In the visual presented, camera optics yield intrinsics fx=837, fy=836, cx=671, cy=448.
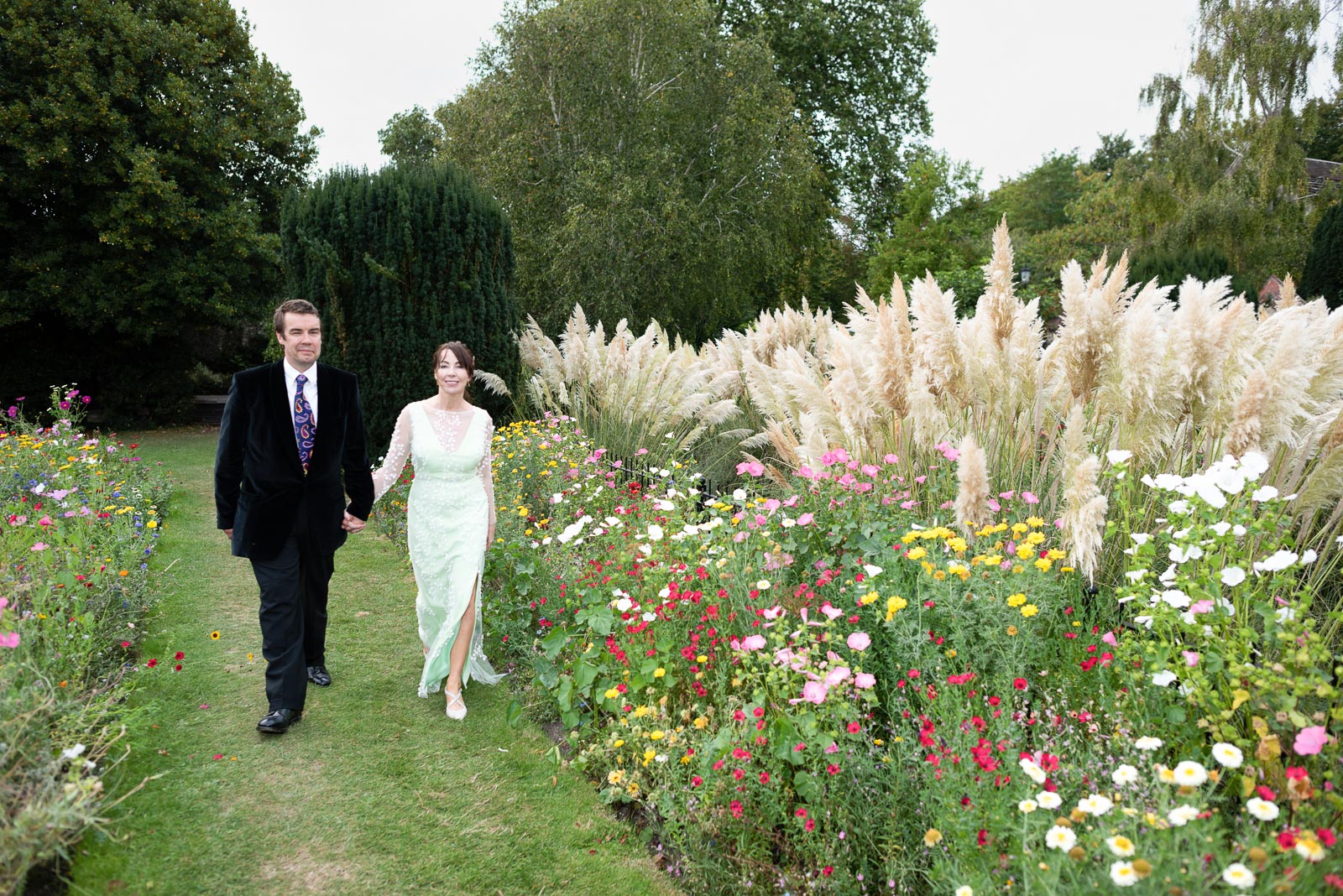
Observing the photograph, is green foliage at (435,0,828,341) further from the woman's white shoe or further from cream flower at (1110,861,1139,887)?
cream flower at (1110,861,1139,887)

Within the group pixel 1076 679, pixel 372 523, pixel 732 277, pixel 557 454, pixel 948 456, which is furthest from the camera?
pixel 732 277

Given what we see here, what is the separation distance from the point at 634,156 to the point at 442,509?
Answer: 14.0 m

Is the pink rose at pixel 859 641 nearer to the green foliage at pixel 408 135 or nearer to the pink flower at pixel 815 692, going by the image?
the pink flower at pixel 815 692

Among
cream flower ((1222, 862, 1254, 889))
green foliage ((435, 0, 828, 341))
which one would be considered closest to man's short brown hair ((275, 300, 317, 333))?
cream flower ((1222, 862, 1254, 889))

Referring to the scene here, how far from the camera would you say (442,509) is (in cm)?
400

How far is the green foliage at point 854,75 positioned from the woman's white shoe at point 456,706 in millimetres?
21541

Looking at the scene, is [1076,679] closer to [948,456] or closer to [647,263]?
[948,456]

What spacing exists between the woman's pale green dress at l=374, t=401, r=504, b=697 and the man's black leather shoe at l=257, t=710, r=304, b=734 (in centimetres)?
62

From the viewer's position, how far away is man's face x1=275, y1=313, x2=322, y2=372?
11.9 ft

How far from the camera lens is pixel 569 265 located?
634 inches

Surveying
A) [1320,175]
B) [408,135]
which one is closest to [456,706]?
[408,135]

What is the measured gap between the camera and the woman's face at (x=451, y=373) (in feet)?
13.0

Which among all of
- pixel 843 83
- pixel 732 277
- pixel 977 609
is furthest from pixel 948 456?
pixel 843 83

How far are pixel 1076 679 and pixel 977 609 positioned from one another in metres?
0.39
